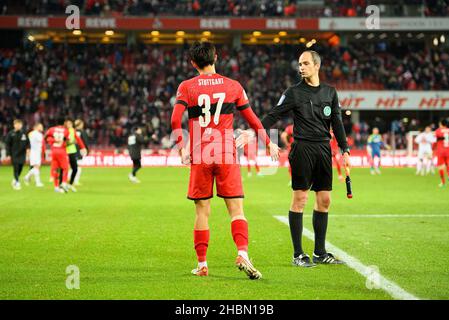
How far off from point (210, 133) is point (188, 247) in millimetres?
2795

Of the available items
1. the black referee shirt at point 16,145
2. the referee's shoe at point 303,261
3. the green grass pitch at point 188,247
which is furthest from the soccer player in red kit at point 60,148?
the referee's shoe at point 303,261

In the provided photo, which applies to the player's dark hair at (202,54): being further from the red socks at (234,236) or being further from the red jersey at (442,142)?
the red jersey at (442,142)

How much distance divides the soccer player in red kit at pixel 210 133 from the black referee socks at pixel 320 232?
1302 mm

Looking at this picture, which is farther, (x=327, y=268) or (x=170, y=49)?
(x=170, y=49)

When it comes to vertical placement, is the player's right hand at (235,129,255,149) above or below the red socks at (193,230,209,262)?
above

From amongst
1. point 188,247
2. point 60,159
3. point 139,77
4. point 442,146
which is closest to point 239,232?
point 188,247

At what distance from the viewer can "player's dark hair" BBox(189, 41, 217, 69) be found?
7328mm

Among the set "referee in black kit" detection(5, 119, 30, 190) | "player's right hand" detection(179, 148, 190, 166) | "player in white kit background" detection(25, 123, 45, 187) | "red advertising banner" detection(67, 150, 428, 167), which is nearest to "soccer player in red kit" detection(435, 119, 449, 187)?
"player in white kit background" detection(25, 123, 45, 187)

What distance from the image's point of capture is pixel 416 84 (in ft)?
158

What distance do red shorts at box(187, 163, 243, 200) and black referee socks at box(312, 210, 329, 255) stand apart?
57.6 inches

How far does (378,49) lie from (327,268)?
46721mm

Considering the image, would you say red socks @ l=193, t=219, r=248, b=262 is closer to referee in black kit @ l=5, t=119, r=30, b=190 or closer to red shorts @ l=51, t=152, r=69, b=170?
red shorts @ l=51, t=152, r=69, b=170

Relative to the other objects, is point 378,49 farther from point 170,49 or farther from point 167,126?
point 167,126
